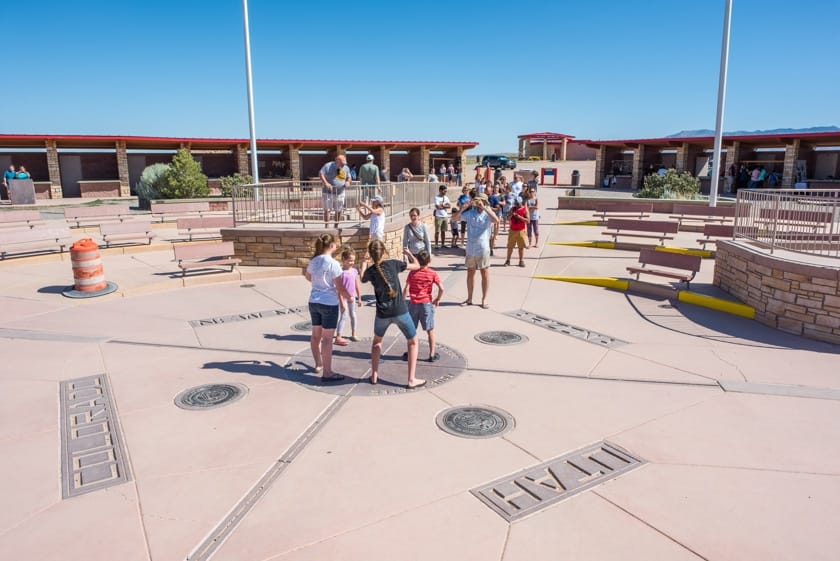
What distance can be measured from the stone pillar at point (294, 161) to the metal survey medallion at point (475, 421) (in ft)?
95.8

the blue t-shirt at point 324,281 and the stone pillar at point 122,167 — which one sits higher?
the stone pillar at point 122,167

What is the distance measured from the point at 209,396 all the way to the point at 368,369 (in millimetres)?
1785

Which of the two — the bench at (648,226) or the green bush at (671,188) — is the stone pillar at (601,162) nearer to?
the green bush at (671,188)

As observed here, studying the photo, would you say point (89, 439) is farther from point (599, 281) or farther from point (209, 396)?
point (599, 281)

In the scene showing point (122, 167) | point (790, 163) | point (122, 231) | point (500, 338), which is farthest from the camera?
point (122, 167)

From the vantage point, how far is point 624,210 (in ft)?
67.4

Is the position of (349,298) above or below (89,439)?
above

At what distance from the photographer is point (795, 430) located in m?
5.12

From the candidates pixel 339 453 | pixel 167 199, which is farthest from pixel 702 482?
pixel 167 199

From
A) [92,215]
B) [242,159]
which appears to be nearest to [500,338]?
[92,215]

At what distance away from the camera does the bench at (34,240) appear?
1265 centimetres

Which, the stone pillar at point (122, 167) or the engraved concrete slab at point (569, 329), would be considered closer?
the engraved concrete slab at point (569, 329)

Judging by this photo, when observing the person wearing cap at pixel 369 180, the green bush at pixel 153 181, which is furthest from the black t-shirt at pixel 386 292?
the green bush at pixel 153 181

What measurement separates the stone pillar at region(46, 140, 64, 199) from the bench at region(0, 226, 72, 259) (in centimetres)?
1612
